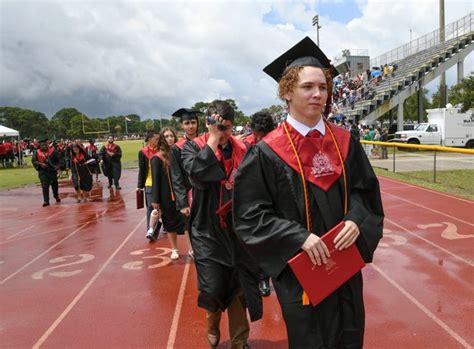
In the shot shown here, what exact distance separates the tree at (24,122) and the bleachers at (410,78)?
86411mm

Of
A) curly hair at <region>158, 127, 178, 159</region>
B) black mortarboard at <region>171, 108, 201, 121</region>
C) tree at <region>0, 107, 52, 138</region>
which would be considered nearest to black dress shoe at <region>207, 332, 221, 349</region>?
black mortarboard at <region>171, 108, 201, 121</region>

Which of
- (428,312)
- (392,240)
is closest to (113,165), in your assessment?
(392,240)

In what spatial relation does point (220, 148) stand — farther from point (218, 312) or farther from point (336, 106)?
point (336, 106)

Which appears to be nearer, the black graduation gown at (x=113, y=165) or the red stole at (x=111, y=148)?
the black graduation gown at (x=113, y=165)

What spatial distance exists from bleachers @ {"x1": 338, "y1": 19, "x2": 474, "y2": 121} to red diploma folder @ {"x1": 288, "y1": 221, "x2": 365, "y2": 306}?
2711 cm

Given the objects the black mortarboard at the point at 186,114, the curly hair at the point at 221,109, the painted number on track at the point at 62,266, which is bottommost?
the painted number on track at the point at 62,266

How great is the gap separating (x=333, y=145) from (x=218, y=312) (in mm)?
1771

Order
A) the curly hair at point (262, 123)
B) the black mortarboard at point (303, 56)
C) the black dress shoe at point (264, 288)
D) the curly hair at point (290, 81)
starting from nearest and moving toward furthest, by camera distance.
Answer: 1. the curly hair at point (290, 81)
2. the black mortarboard at point (303, 56)
3. the black dress shoe at point (264, 288)
4. the curly hair at point (262, 123)

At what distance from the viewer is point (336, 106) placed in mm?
28188

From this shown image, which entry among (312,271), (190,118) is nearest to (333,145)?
(312,271)

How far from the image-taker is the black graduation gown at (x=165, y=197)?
18.9 feet

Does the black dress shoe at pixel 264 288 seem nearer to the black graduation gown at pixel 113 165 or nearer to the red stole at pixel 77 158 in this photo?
the red stole at pixel 77 158

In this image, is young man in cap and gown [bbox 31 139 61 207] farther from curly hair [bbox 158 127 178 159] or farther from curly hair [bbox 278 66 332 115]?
curly hair [bbox 278 66 332 115]

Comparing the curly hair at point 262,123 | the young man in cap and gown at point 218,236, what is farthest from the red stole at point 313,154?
the curly hair at point 262,123
